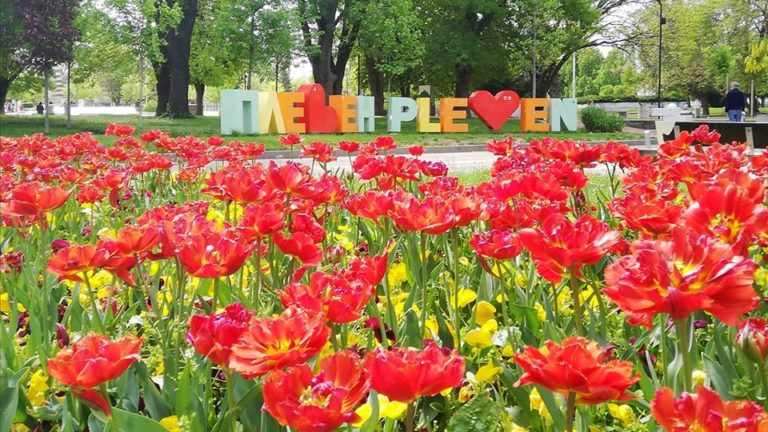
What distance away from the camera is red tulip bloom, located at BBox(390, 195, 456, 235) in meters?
1.63

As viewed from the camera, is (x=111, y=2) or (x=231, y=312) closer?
(x=231, y=312)

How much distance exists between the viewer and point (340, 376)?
0.95 meters

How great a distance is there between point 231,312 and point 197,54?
34.4m

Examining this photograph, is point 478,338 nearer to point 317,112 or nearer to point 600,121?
point 317,112

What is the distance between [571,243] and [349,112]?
20365 millimetres

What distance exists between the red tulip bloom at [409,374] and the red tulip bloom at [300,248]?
81 cm

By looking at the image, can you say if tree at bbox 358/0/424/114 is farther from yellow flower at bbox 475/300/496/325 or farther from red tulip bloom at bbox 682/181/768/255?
red tulip bloom at bbox 682/181/768/255

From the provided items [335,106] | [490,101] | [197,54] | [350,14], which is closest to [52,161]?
[335,106]

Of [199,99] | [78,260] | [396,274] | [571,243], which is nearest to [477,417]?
[571,243]

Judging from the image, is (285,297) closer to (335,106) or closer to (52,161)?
(52,161)

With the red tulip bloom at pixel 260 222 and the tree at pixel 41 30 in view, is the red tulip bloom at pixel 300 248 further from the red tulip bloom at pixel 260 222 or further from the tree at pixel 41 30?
the tree at pixel 41 30

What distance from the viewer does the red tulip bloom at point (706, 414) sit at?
75 centimetres

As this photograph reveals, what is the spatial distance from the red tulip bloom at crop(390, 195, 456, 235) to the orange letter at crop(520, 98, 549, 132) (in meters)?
22.8

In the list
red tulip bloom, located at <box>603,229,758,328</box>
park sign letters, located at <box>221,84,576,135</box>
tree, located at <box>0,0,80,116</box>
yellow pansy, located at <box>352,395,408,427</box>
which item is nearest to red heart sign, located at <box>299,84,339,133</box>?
park sign letters, located at <box>221,84,576,135</box>
